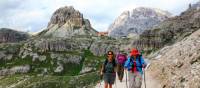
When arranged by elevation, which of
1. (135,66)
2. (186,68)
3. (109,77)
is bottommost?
(109,77)

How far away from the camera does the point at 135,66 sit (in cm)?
2647

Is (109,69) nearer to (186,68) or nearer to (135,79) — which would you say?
(135,79)

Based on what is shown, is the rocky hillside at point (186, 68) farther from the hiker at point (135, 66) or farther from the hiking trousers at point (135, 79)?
the hiker at point (135, 66)

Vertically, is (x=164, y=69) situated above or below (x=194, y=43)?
below

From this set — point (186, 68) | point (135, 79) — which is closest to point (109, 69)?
point (135, 79)

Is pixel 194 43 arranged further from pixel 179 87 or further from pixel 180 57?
pixel 179 87

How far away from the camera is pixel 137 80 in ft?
86.9

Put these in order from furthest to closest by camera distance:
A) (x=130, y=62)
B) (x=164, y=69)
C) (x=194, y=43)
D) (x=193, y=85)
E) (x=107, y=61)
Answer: (x=164, y=69), (x=194, y=43), (x=107, y=61), (x=130, y=62), (x=193, y=85)

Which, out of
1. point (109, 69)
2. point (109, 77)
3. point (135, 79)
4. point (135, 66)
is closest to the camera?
point (135, 66)

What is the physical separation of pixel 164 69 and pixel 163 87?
21.9ft

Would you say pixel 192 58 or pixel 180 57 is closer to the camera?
pixel 192 58

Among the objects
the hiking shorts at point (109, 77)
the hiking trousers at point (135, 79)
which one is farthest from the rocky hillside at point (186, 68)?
the hiking shorts at point (109, 77)

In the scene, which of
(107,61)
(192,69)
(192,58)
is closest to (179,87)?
(192,69)

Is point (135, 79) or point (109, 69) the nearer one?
point (135, 79)
